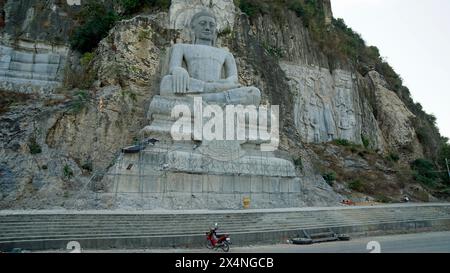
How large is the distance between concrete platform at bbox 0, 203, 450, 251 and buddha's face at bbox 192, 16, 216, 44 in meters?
8.36

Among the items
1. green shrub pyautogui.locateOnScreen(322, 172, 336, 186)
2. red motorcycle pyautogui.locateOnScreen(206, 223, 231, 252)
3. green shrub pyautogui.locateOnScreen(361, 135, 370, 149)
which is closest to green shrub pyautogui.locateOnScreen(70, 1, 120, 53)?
green shrub pyautogui.locateOnScreen(322, 172, 336, 186)

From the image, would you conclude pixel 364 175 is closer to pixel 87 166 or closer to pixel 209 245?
pixel 87 166

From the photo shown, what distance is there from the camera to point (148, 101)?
48.8ft

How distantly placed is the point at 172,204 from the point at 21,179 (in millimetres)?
4059

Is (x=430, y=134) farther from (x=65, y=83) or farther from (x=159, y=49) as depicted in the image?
(x=65, y=83)

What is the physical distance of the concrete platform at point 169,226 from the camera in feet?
23.3

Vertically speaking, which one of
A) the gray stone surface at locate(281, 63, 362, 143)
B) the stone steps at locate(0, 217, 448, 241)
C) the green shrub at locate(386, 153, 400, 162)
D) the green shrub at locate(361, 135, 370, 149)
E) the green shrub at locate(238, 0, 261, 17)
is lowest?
the stone steps at locate(0, 217, 448, 241)

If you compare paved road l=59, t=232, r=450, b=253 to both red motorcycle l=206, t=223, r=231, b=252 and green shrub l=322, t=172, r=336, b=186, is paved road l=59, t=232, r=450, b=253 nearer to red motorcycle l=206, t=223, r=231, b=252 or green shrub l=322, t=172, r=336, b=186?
red motorcycle l=206, t=223, r=231, b=252

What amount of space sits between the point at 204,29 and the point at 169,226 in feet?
31.8

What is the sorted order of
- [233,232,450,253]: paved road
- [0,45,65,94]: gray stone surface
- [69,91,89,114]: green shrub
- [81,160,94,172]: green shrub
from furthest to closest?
[0,45,65,94]: gray stone surface, [69,91,89,114]: green shrub, [81,160,94,172]: green shrub, [233,232,450,253]: paved road

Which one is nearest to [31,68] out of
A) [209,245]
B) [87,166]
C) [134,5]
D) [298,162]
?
[134,5]

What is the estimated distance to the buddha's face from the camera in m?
15.9

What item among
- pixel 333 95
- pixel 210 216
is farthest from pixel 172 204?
→ pixel 333 95

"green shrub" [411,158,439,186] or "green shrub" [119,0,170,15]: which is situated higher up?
"green shrub" [119,0,170,15]
